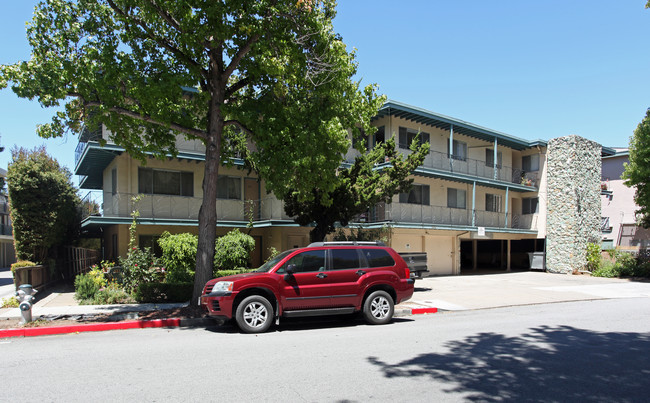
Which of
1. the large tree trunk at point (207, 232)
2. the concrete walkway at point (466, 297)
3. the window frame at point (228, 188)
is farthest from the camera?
the window frame at point (228, 188)

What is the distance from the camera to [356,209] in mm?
15336

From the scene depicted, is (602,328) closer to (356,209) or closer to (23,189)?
(356,209)

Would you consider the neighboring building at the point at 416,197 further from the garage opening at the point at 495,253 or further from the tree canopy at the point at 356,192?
the tree canopy at the point at 356,192

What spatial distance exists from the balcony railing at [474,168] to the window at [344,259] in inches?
516

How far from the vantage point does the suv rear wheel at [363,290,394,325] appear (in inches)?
390

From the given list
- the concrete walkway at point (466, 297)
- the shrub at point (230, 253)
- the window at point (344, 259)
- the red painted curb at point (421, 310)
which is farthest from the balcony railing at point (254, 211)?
the window at point (344, 259)

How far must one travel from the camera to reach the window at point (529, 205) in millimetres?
29672

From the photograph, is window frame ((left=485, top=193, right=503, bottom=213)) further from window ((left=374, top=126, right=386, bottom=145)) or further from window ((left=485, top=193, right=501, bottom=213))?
window ((left=374, top=126, right=386, bottom=145))

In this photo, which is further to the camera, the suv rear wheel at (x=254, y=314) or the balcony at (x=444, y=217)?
the balcony at (x=444, y=217)

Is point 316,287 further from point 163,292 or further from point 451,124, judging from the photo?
point 451,124

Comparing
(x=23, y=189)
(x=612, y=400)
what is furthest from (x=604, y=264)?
(x=23, y=189)

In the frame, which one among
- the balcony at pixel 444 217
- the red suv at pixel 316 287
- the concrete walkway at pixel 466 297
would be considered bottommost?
the concrete walkway at pixel 466 297

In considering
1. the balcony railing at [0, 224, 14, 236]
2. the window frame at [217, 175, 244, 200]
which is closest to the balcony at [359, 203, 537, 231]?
the window frame at [217, 175, 244, 200]

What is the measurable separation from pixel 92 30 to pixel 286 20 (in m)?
4.77
